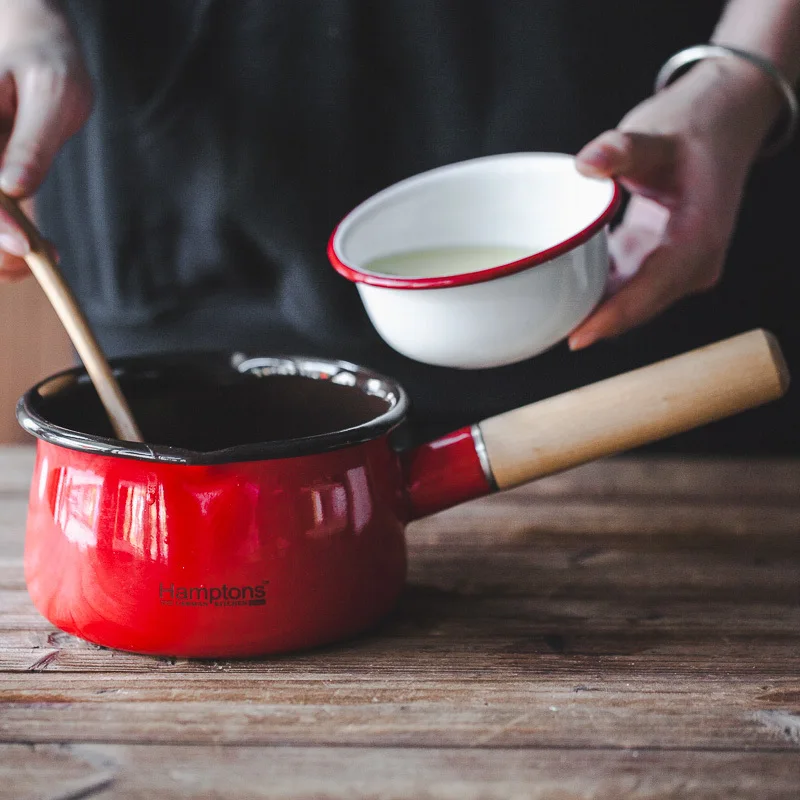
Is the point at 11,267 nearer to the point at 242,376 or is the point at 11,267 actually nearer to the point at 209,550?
the point at 242,376

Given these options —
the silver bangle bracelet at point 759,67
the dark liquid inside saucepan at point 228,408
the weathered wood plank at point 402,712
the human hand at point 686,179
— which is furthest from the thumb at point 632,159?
the weathered wood plank at point 402,712

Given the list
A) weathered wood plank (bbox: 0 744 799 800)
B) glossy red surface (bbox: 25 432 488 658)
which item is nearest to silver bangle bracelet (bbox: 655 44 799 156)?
glossy red surface (bbox: 25 432 488 658)

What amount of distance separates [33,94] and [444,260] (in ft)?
1.29

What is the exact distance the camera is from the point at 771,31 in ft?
3.02

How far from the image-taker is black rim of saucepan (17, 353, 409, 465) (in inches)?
24.5

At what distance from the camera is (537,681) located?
2.11 feet

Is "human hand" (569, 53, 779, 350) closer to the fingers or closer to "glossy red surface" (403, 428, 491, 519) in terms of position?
"glossy red surface" (403, 428, 491, 519)

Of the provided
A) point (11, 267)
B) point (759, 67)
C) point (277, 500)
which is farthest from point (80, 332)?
point (759, 67)

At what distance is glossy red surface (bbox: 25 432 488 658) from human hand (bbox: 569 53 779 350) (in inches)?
10.6

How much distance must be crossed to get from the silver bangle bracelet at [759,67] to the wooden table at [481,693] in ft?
1.33

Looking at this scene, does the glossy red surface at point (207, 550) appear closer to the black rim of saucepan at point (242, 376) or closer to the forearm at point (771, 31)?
the black rim of saucepan at point (242, 376)

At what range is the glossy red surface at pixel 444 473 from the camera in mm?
731

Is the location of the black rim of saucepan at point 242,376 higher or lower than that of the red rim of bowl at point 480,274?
lower

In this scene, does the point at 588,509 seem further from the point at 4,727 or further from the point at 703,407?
the point at 4,727
